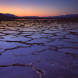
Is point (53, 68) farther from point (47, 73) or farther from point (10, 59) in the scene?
point (10, 59)

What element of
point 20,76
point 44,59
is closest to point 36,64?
point 44,59

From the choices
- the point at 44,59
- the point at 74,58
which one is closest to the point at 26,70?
the point at 44,59

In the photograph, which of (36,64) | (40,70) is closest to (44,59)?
(36,64)

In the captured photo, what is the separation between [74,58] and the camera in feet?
5.13

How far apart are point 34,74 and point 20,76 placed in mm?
143

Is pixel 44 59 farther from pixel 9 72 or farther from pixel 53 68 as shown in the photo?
pixel 9 72

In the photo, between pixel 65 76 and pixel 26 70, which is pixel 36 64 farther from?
pixel 65 76

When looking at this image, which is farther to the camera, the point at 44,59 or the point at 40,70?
the point at 44,59

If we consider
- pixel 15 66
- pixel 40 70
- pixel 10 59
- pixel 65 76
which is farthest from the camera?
pixel 10 59

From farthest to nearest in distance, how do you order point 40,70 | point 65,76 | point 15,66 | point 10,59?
point 10,59, point 15,66, point 40,70, point 65,76

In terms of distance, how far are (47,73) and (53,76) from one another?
0.08 m

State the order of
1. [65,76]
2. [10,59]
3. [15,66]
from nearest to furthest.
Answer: [65,76] < [15,66] < [10,59]

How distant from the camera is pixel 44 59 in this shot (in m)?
1.54

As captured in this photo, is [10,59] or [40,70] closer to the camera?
[40,70]
